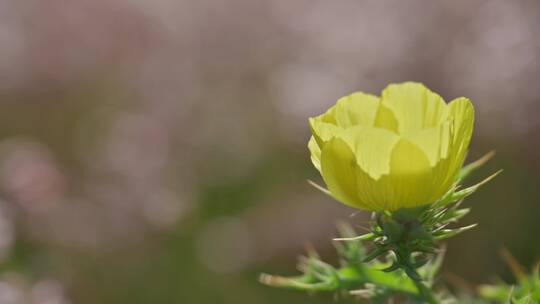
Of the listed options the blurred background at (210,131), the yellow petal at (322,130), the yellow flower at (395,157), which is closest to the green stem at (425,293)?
the yellow flower at (395,157)

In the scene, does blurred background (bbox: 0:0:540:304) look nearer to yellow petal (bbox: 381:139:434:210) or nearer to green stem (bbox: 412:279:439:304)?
green stem (bbox: 412:279:439:304)

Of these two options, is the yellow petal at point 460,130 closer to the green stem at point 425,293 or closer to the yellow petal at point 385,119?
the yellow petal at point 385,119

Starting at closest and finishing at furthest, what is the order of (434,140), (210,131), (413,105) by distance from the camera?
(434,140) < (413,105) < (210,131)

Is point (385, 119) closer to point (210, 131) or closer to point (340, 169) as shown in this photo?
point (340, 169)

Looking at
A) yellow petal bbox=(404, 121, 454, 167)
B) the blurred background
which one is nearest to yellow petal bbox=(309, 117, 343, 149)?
yellow petal bbox=(404, 121, 454, 167)

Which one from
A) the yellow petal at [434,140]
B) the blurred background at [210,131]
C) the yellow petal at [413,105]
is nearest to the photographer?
the yellow petal at [434,140]

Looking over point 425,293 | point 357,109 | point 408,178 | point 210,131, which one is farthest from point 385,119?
point 210,131

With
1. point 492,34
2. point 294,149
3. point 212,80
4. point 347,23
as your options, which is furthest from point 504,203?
point 212,80

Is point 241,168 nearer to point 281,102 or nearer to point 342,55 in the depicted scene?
point 281,102
